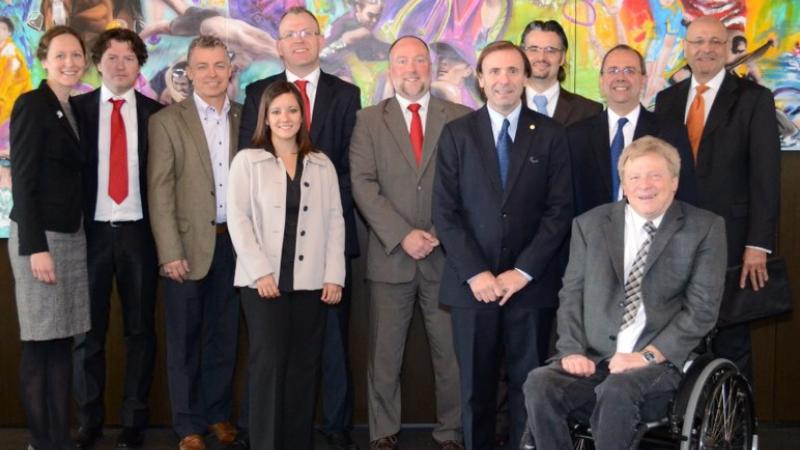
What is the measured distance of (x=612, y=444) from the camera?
132 inches

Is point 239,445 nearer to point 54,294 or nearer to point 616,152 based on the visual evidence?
point 54,294

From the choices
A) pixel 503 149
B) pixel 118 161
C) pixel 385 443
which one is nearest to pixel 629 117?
pixel 503 149

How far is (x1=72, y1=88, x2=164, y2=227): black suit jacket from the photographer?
4.57 m

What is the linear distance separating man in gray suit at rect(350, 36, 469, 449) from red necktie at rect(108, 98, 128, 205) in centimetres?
106

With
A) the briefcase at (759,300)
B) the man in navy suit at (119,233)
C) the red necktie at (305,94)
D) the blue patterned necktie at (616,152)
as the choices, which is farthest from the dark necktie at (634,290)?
the man in navy suit at (119,233)

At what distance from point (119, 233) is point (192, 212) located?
1.15ft

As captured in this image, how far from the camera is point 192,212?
15.5 feet

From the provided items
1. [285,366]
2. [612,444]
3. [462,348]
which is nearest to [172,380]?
[285,366]

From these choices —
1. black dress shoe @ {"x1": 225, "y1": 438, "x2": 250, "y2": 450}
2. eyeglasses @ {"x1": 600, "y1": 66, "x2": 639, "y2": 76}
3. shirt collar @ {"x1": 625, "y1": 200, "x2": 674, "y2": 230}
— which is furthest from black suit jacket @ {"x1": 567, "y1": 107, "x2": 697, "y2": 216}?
black dress shoe @ {"x1": 225, "y1": 438, "x2": 250, "y2": 450}

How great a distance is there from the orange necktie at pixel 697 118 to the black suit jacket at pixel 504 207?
32.2 inches

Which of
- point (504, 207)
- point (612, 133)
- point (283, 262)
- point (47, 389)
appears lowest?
point (47, 389)

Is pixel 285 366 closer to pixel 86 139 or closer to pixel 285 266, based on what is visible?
pixel 285 266

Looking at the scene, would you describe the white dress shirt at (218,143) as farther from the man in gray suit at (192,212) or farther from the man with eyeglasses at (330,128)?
the man with eyeglasses at (330,128)

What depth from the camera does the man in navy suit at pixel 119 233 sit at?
4.66m
